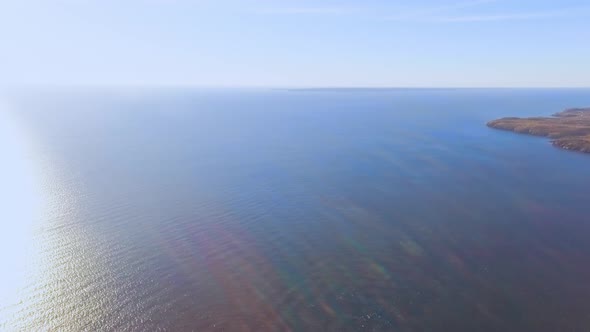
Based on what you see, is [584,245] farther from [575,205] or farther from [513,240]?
[575,205]

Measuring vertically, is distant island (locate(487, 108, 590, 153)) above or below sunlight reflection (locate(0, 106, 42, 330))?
above

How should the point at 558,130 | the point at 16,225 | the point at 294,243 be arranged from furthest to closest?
the point at 558,130 → the point at 16,225 → the point at 294,243

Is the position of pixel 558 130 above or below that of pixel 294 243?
above

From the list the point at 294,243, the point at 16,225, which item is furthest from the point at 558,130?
the point at 16,225

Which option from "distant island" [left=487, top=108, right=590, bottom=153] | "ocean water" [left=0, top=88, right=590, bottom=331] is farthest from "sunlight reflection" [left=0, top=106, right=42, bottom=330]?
"distant island" [left=487, top=108, right=590, bottom=153]

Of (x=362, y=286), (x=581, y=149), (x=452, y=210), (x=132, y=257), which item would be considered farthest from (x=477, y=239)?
(x=581, y=149)

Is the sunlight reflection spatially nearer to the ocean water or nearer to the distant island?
the ocean water

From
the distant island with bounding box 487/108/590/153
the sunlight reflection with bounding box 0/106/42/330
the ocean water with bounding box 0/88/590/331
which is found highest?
the distant island with bounding box 487/108/590/153

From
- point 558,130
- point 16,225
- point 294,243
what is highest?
point 558,130

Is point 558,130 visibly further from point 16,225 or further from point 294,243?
point 16,225
